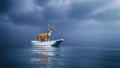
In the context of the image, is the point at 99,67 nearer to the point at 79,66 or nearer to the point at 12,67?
the point at 79,66

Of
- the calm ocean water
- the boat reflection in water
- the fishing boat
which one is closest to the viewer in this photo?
the calm ocean water

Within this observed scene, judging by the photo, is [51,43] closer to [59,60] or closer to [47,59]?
[47,59]

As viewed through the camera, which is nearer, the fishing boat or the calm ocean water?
the calm ocean water

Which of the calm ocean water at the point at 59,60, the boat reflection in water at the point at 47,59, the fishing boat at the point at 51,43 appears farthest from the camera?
the fishing boat at the point at 51,43

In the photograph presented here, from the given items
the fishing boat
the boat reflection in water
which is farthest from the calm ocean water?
the fishing boat

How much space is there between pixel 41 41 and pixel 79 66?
383 ft

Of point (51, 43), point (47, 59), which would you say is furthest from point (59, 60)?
point (51, 43)

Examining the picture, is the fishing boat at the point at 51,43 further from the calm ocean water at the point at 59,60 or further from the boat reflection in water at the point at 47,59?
the boat reflection in water at the point at 47,59

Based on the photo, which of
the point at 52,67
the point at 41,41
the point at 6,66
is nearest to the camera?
the point at 52,67

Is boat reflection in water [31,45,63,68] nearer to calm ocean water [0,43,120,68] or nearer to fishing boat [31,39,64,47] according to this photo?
calm ocean water [0,43,120,68]

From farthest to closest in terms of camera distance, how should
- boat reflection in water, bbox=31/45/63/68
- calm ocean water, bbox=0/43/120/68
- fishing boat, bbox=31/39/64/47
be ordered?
1. fishing boat, bbox=31/39/64/47
2. boat reflection in water, bbox=31/45/63/68
3. calm ocean water, bbox=0/43/120/68

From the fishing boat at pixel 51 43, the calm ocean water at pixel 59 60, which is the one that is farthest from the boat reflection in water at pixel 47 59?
the fishing boat at pixel 51 43

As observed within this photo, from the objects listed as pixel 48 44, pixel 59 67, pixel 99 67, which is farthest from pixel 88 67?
pixel 48 44

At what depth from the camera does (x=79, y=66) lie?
2181 inches
